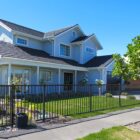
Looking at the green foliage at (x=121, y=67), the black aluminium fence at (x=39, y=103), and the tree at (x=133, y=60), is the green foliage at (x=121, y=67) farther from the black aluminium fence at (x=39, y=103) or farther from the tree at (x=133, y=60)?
the black aluminium fence at (x=39, y=103)

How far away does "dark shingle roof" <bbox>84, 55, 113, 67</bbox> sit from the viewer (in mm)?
28620

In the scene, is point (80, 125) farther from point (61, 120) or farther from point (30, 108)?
point (30, 108)

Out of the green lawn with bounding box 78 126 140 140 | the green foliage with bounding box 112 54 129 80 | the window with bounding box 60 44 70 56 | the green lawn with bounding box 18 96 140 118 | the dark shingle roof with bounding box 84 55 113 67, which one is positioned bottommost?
the green lawn with bounding box 78 126 140 140

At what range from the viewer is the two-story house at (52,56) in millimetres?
21922

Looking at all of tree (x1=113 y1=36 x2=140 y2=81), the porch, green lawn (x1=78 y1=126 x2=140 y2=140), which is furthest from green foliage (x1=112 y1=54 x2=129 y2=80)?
the porch

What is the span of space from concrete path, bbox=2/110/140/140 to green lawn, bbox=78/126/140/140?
39 cm

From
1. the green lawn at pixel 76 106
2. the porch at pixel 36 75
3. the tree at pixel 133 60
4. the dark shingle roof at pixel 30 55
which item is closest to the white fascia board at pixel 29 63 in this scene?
the porch at pixel 36 75

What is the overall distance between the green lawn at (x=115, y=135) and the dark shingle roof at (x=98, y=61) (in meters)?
19.5

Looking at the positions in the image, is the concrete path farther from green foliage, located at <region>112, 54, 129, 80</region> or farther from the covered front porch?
the covered front porch

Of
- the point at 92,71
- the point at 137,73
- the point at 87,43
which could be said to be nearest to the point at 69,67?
the point at 92,71

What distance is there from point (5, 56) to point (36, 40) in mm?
8549

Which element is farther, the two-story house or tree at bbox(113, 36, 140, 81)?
the two-story house

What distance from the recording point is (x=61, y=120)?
33.2ft

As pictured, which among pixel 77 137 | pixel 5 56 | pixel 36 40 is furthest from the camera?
pixel 36 40
